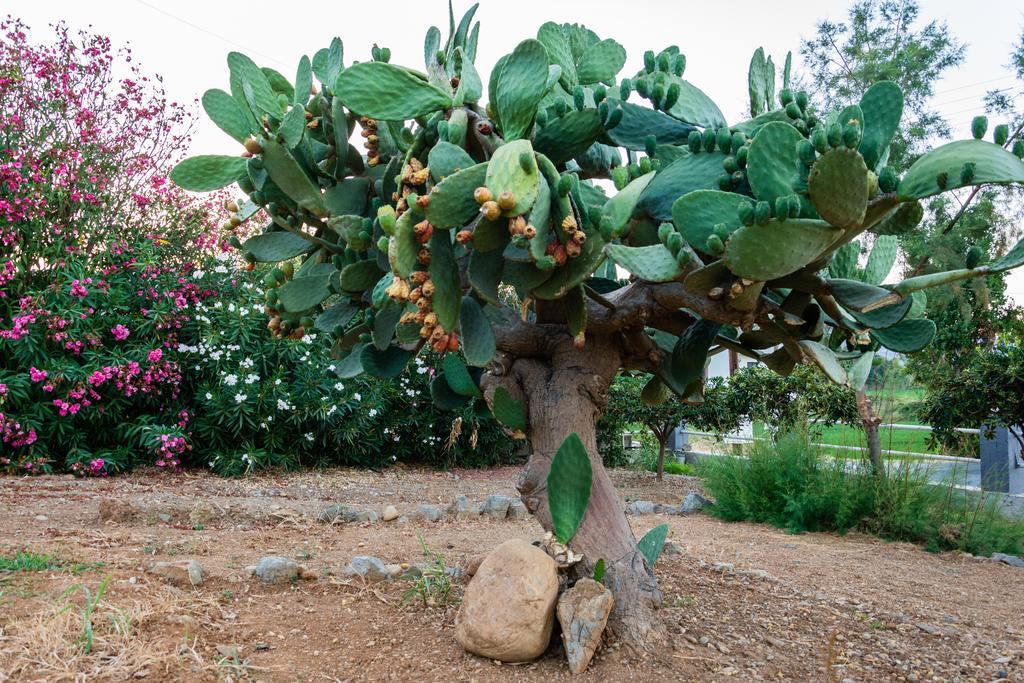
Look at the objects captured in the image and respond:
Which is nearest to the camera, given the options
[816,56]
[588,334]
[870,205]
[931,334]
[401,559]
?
[870,205]

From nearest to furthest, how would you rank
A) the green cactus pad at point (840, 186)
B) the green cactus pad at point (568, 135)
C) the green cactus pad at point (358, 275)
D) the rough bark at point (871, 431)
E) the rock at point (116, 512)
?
the green cactus pad at point (840, 186), the green cactus pad at point (568, 135), the green cactus pad at point (358, 275), the rock at point (116, 512), the rough bark at point (871, 431)

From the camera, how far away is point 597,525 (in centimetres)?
207

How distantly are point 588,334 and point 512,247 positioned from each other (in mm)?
513

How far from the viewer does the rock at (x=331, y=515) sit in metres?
4.32

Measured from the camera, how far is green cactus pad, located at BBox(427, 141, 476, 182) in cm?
153

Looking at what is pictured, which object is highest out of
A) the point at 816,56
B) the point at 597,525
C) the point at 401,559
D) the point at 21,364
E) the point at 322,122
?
the point at 816,56

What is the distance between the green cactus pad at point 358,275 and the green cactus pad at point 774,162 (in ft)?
3.14

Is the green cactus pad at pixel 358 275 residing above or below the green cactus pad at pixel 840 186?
below

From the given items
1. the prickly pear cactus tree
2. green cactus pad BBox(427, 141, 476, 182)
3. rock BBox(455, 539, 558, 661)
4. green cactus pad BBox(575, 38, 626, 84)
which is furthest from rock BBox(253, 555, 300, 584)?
green cactus pad BBox(575, 38, 626, 84)

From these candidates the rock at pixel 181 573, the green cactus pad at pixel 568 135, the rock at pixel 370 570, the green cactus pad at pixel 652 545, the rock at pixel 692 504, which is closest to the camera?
the green cactus pad at pixel 568 135

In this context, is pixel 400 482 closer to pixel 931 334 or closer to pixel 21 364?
pixel 21 364

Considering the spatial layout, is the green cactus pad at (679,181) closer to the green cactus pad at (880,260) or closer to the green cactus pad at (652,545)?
the green cactus pad at (880,260)

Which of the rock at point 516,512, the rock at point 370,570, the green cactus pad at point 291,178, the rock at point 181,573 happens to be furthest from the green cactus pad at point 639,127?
the rock at point 516,512

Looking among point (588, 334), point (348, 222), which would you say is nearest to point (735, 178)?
point (588, 334)
